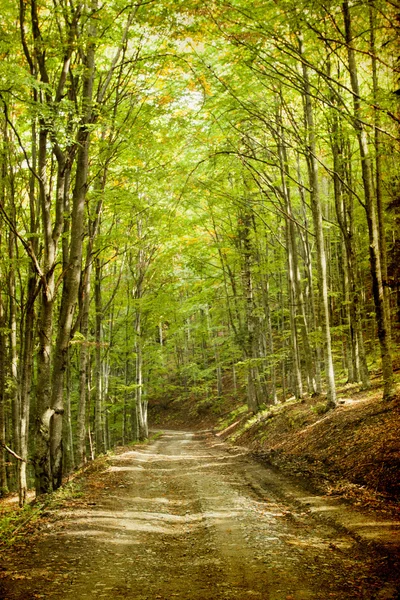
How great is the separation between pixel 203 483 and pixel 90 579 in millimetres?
5289

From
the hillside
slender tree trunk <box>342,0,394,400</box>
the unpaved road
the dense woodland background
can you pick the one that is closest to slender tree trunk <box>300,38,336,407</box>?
the dense woodland background

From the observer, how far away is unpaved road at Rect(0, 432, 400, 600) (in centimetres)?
413

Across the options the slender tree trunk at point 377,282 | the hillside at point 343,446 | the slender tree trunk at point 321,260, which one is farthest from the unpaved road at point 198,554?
the slender tree trunk at point 321,260

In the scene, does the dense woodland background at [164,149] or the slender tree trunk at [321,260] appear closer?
the dense woodland background at [164,149]

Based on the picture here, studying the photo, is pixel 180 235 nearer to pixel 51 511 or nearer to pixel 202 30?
pixel 202 30

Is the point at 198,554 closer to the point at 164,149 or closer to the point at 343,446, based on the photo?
the point at 343,446

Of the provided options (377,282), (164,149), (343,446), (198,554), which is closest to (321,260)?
(377,282)

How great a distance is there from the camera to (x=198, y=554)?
5.24 m

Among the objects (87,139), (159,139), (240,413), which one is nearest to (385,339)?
(87,139)

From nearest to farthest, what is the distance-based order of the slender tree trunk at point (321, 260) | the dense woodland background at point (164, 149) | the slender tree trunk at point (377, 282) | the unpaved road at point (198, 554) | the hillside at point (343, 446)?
the unpaved road at point (198, 554) < the hillside at point (343, 446) < the dense woodland background at point (164, 149) < the slender tree trunk at point (377, 282) < the slender tree trunk at point (321, 260)

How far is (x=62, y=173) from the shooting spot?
9.92 meters

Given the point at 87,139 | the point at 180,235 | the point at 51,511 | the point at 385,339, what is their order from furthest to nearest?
the point at 180,235 < the point at 87,139 < the point at 385,339 < the point at 51,511

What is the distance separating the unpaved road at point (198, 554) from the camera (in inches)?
163

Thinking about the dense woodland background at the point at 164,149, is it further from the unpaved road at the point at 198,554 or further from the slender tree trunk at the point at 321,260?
the unpaved road at the point at 198,554
